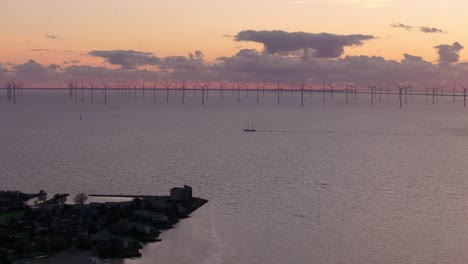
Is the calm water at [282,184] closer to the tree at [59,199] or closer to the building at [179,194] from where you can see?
the building at [179,194]

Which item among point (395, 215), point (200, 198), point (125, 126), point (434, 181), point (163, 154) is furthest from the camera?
point (125, 126)

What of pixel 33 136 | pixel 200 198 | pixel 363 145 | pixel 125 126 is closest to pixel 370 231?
pixel 200 198

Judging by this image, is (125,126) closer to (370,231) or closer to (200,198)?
(200,198)

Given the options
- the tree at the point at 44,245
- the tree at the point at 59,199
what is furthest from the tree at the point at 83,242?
the tree at the point at 59,199

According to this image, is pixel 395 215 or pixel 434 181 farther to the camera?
pixel 434 181

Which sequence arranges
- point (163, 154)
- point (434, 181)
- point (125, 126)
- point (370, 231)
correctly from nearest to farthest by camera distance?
point (370, 231) → point (434, 181) → point (163, 154) → point (125, 126)

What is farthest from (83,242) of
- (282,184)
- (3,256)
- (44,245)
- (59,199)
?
(282,184)

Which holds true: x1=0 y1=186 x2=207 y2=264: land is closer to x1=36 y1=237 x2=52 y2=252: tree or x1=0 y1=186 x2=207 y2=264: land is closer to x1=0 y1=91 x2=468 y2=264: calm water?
x1=36 y1=237 x2=52 y2=252: tree

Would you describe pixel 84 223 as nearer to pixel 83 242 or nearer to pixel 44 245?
pixel 83 242
